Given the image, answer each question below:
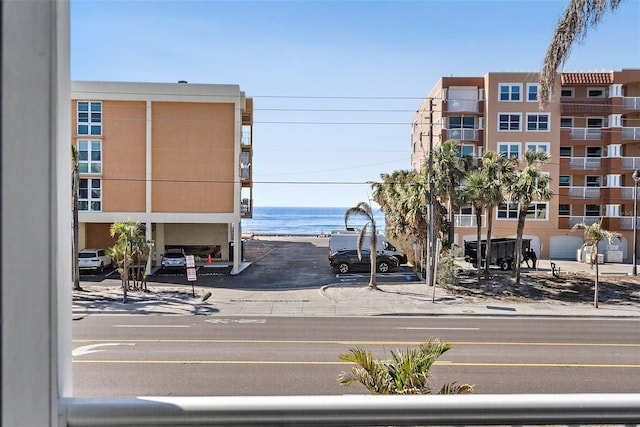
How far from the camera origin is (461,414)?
1.85m

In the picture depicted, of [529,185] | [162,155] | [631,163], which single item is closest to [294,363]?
[529,185]

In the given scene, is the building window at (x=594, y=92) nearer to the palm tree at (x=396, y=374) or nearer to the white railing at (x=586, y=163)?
the white railing at (x=586, y=163)

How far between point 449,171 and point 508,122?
12.4 m

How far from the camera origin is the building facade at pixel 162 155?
27281mm

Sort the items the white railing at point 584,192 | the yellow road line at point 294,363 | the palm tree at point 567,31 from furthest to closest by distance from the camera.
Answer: the white railing at point 584,192 < the yellow road line at point 294,363 < the palm tree at point 567,31

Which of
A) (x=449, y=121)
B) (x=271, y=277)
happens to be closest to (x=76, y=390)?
(x=271, y=277)

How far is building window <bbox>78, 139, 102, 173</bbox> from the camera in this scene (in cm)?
2691

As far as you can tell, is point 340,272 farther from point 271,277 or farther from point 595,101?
point 595,101

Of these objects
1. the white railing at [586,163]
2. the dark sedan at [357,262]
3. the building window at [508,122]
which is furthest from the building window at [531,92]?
the dark sedan at [357,262]

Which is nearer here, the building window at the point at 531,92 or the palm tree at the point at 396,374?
the palm tree at the point at 396,374

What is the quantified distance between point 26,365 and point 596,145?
38259 mm

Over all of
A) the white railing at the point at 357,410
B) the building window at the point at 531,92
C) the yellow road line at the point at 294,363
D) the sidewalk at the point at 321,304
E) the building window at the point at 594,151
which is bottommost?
the sidewalk at the point at 321,304

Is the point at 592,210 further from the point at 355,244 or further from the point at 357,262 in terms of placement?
the point at 357,262

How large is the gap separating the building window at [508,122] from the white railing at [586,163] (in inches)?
166
